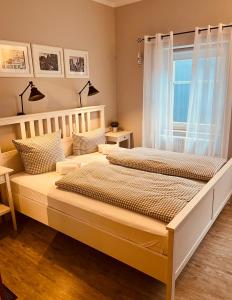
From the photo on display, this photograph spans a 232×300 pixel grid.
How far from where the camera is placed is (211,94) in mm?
3143

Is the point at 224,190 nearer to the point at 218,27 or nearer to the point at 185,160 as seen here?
the point at 185,160

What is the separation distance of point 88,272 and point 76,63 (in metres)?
2.62

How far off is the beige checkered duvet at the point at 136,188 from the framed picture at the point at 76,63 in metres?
1.55

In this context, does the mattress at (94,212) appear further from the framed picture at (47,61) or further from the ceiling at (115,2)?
the ceiling at (115,2)

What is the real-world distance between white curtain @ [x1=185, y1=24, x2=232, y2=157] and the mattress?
1.93 meters

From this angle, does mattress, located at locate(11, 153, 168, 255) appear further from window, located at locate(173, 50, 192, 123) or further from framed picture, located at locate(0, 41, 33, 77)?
window, located at locate(173, 50, 192, 123)

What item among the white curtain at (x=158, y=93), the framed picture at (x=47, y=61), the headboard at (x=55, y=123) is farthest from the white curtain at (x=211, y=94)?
the framed picture at (x=47, y=61)

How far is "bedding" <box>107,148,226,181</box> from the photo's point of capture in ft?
7.39

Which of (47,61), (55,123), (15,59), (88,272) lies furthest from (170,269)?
(47,61)

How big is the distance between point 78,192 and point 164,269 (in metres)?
0.90

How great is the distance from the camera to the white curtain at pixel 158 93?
342 cm

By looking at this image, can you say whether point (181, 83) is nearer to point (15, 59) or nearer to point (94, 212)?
point (15, 59)

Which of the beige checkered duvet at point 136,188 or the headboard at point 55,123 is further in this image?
the headboard at point 55,123

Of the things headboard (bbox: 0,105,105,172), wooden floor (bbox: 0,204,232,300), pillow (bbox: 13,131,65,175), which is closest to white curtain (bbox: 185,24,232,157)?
wooden floor (bbox: 0,204,232,300)
